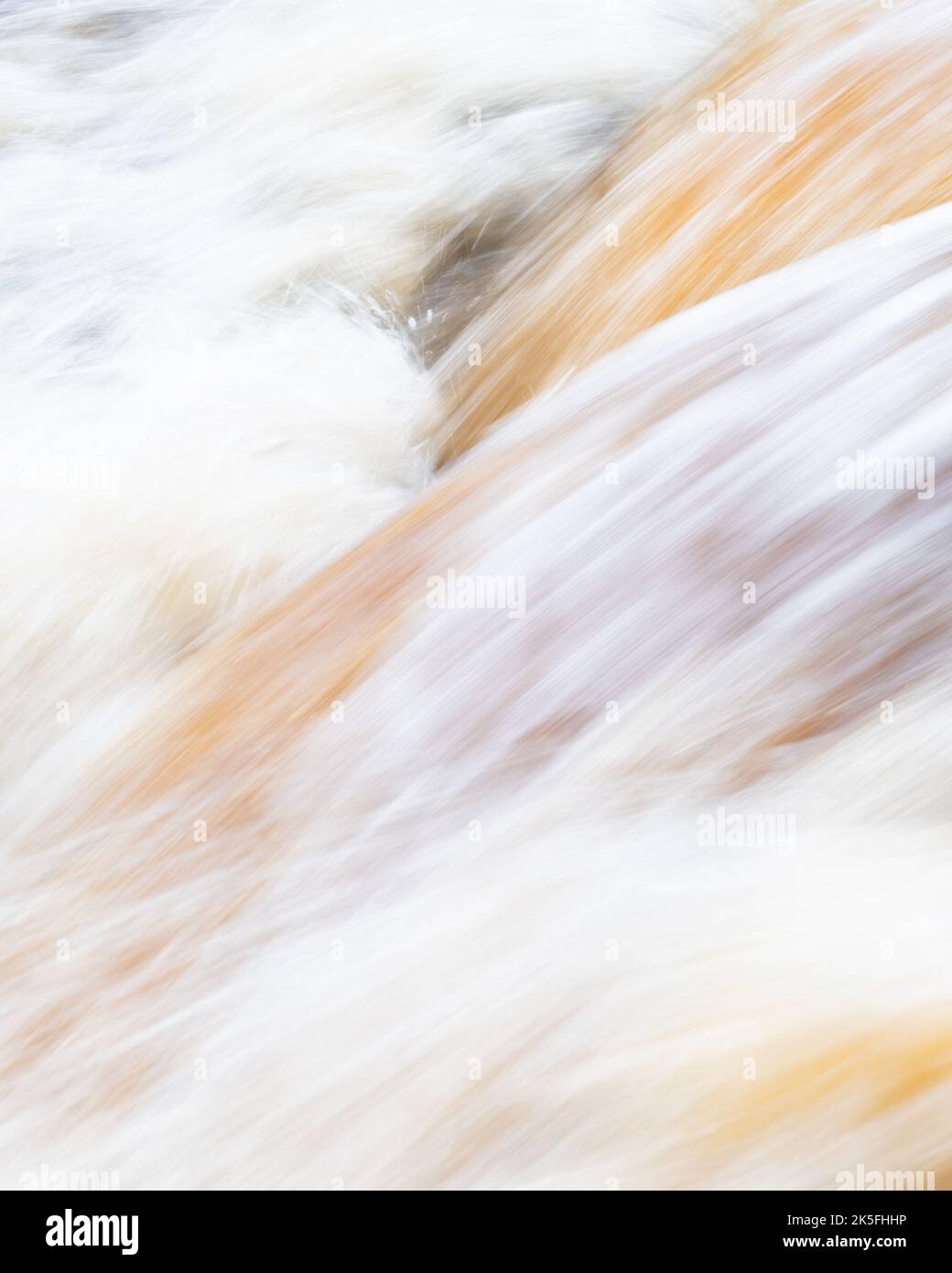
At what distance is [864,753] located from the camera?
1122 mm

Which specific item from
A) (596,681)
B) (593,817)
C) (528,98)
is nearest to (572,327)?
(528,98)

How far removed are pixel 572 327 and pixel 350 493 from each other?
1.41ft

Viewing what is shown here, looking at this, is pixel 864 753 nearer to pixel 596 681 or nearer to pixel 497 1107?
pixel 596 681

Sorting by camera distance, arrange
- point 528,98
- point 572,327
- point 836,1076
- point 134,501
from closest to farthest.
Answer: point 836,1076
point 134,501
point 572,327
point 528,98

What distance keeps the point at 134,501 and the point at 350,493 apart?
298 mm

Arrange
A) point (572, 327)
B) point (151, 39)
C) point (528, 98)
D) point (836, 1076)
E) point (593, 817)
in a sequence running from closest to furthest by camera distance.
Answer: point (836, 1076), point (593, 817), point (572, 327), point (528, 98), point (151, 39)

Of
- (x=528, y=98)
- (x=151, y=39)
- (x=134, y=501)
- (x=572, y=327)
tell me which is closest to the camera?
(x=134, y=501)

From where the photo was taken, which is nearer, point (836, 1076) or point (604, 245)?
point (836, 1076)

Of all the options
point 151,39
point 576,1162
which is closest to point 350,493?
point 576,1162

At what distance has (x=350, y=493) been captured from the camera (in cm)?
182
